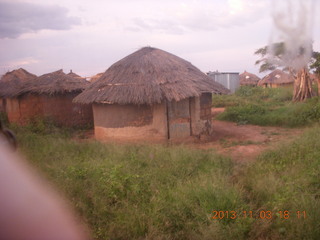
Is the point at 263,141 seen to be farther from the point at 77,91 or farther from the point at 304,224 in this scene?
the point at 77,91

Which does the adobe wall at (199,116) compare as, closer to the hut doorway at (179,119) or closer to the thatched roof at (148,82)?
the hut doorway at (179,119)

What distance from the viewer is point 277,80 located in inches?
1242

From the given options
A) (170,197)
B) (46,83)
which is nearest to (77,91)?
(46,83)

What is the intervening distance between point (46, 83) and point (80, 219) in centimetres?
964

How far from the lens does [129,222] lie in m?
3.38

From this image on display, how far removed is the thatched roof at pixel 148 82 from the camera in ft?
27.6

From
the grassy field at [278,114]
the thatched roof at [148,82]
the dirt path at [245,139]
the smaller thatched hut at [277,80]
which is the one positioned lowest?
the dirt path at [245,139]

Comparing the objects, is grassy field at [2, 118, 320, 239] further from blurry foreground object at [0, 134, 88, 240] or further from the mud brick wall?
the mud brick wall

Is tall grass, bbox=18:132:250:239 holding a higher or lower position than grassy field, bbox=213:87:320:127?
lower

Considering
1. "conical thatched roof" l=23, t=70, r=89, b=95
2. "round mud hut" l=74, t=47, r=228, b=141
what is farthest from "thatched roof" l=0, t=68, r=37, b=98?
"round mud hut" l=74, t=47, r=228, b=141

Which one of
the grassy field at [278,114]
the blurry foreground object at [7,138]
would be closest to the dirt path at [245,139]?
the grassy field at [278,114]

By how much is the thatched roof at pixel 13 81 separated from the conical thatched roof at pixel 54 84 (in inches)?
22.0

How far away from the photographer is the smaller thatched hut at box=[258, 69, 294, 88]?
30483 millimetres

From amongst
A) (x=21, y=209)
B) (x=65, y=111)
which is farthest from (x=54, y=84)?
(x=21, y=209)
